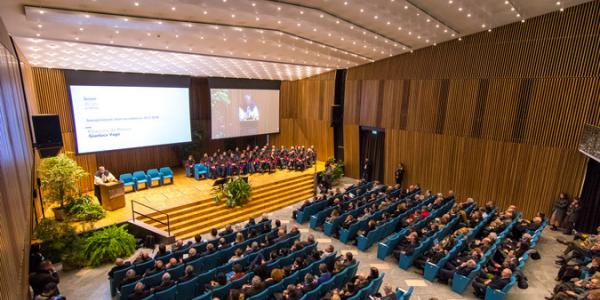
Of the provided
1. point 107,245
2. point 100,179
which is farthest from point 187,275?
point 100,179

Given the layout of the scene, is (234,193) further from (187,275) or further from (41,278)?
(41,278)

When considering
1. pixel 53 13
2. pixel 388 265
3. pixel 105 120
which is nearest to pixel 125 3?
pixel 53 13

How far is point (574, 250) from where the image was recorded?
7523 mm

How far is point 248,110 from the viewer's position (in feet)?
54.6

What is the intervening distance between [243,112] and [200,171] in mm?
4289

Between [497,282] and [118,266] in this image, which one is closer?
[497,282]

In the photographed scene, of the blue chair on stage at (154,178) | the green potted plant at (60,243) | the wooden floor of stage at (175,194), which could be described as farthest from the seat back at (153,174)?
the green potted plant at (60,243)

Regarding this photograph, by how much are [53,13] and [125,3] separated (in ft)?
4.31

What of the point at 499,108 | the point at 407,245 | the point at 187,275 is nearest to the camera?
the point at 187,275

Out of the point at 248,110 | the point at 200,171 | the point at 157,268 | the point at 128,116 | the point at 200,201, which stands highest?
the point at 248,110

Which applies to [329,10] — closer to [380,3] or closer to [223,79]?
[380,3]

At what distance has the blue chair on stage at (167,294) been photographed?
17.4 feet

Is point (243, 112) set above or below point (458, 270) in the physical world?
above

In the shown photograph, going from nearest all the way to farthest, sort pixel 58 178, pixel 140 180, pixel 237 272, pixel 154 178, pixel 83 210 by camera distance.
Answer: pixel 237 272 < pixel 58 178 < pixel 83 210 < pixel 140 180 < pixel 154 178
